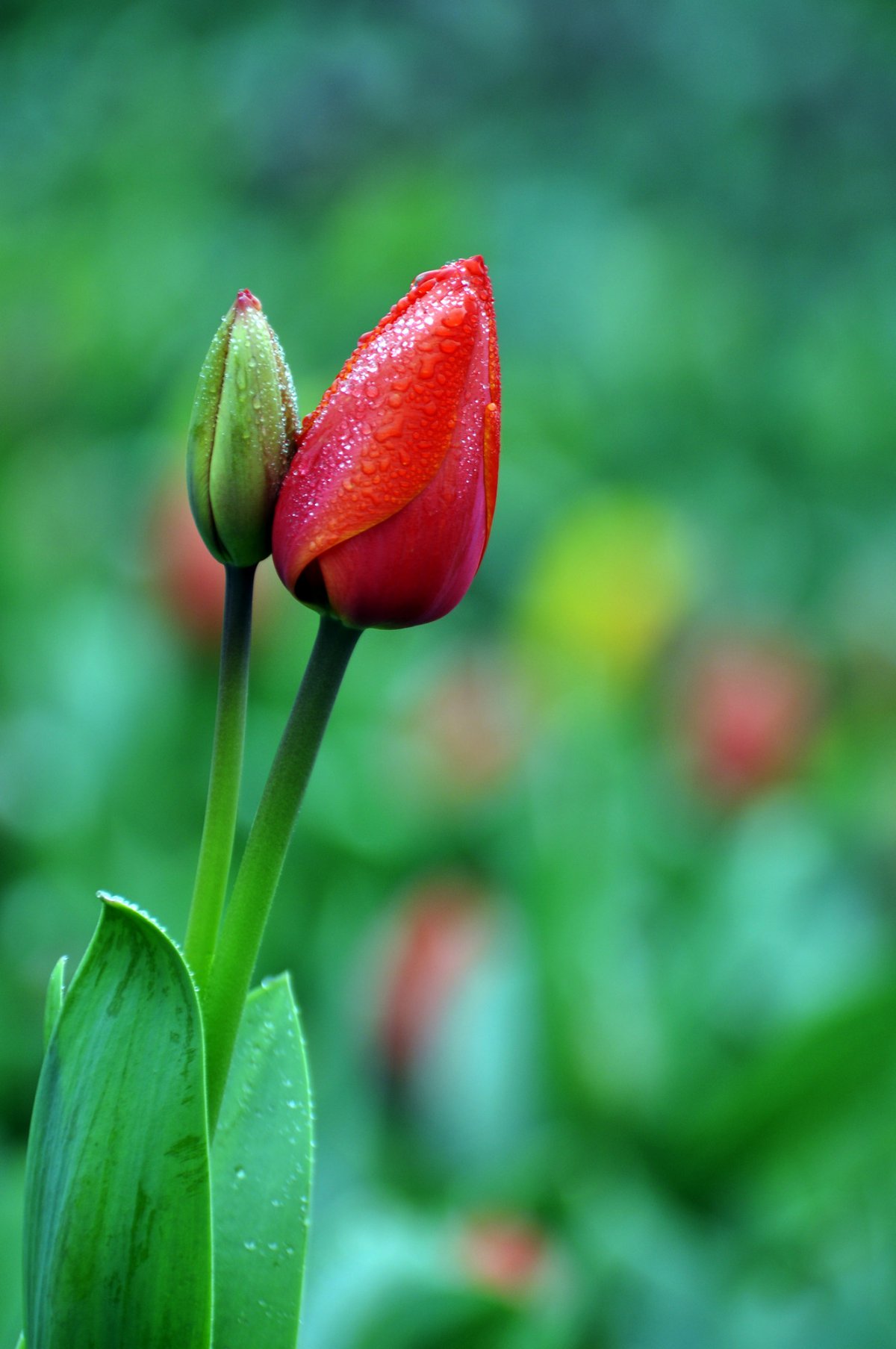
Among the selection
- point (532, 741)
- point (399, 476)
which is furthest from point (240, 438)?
point (532, 741)

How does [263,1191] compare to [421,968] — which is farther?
[421,968]

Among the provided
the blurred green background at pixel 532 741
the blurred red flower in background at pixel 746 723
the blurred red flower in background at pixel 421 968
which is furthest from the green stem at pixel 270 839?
the blurred red flower in background at pixel 746 723

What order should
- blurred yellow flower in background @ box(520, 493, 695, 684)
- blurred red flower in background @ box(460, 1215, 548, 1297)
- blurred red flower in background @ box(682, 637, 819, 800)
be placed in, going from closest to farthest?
blurred red flower in background @ box(460, 1215, 548, 1297), blurred red flower in background @ box(682, 637, 819, 800), blurred yellow flower in background @ box(520, 493, 695, 684)

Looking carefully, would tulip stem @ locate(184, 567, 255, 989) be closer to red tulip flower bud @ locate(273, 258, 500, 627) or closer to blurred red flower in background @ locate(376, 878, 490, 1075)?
red tulip flower bud @ locate(273, 258, 500, 627)

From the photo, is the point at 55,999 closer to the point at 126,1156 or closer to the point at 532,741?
the point at 126,1156

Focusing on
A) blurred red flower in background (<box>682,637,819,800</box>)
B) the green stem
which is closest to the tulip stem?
the green stem

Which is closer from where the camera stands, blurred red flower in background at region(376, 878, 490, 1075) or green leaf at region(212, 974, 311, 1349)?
green leaf at region(212, 974, 311, 1349)

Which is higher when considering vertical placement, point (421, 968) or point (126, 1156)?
point (421, 968)
